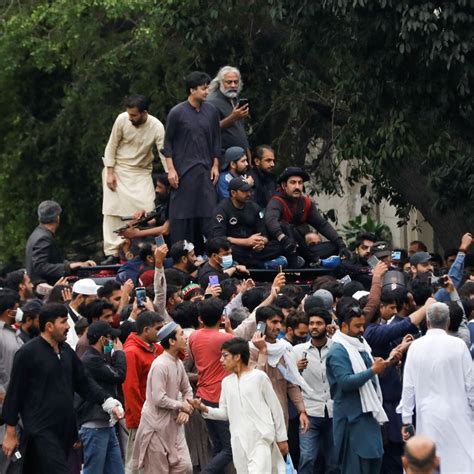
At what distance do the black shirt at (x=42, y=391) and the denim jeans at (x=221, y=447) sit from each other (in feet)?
5.42

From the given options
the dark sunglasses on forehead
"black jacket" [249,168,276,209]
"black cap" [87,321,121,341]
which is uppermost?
the dark sunglasses on forehead

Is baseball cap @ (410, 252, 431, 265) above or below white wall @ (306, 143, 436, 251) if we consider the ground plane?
above

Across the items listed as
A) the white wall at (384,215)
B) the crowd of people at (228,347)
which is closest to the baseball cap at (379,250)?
the crowd of people at (228,347)

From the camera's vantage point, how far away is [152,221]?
20.5 metres

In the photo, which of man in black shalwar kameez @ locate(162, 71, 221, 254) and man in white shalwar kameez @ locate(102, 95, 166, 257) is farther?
man in white shalwar kameez @ locate(102, 95, 166, 257)

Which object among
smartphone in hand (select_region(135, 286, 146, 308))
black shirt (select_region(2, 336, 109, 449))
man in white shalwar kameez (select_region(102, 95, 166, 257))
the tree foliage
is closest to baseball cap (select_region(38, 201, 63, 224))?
man in white shalwar kameez (select_region(102, 95, 166, 257))

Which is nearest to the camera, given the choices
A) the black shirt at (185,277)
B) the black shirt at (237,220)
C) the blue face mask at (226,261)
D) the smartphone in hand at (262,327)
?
the smartphone in hand at (262,327)

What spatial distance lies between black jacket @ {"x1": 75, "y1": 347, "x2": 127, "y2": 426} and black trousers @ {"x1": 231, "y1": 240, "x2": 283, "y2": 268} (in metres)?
4.03

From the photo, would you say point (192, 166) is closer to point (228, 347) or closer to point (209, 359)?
point (209, 359)

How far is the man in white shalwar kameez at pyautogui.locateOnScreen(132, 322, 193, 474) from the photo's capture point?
1490 cm

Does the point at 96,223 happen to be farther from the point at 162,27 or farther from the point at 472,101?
the point at 472,101

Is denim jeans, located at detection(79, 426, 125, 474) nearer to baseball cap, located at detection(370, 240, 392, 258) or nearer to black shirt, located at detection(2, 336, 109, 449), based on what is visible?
black shirt, located at detection(2, 336, 109, 449)

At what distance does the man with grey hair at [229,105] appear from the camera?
20531 mm

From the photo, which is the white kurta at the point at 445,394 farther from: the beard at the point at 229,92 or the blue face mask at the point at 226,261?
the beard at the point at 229,92
